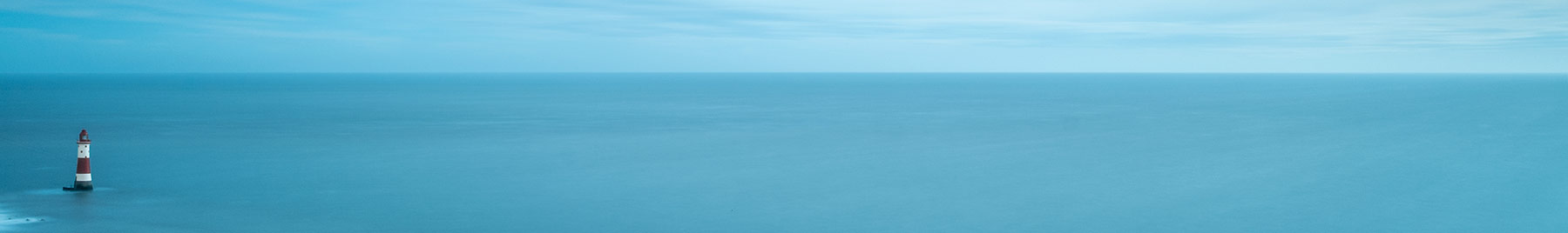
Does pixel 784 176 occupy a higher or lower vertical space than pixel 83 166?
lower

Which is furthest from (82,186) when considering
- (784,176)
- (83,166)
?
(784,176)

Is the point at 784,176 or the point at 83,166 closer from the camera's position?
the point at 83,166

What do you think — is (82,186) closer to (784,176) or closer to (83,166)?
(83,166)

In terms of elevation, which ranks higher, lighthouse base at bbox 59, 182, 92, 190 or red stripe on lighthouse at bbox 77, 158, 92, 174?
red stripe on lighthouse at bbox 77, 158, 92, 174

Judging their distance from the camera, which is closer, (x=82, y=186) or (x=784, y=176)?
(x=82, y=186)

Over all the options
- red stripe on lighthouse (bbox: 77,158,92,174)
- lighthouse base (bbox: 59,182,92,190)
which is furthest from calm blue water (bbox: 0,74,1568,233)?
red stripe on lighthouse (bbox: 77,158,92,174)

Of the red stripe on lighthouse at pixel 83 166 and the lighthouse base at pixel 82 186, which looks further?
the lighthouse base at pixel 82 186

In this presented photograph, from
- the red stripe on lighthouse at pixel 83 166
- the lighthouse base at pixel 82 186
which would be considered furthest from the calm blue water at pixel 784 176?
the red stripe on lighthouse at pixel 83 166

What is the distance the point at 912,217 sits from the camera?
41.7 feet

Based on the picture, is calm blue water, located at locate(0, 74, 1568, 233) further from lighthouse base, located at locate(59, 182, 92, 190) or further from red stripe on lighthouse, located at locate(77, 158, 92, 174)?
red stripe on lighthouse, located at locate(77, 158, 92, 174)

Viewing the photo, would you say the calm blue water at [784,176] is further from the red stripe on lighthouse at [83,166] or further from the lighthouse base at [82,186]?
the red stripe on lighthouse at [83,166]

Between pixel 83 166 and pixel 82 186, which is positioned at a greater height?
pixel 83 166

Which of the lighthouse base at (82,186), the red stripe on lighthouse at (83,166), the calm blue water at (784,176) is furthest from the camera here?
the lighthouse base at (82,186)

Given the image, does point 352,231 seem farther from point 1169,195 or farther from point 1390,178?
point 1390,178
